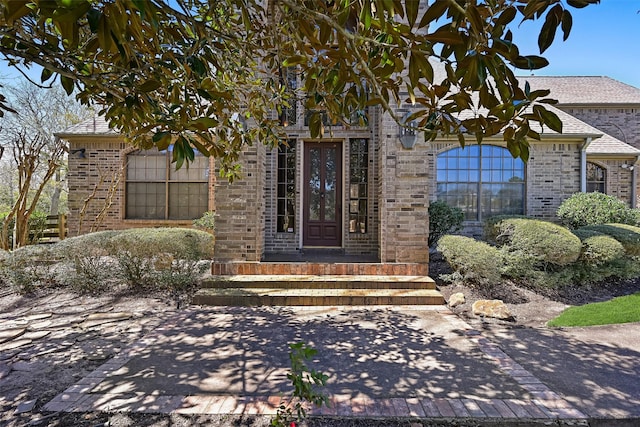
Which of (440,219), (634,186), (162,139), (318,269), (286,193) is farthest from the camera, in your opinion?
(634,186)

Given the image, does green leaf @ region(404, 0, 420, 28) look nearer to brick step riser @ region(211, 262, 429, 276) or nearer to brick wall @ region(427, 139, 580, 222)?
brick step riser @ region(211, 262, 429, 276)

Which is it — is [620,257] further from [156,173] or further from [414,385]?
[156,173]

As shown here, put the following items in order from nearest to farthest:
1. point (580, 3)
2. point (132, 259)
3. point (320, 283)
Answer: point (580, 3), point (320, 283), point (132, 259)

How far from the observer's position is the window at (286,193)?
8031mm

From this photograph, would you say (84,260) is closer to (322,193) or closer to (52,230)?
(322,193)

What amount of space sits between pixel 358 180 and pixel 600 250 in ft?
15.5

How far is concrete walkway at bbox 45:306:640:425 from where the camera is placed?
240 centimetres

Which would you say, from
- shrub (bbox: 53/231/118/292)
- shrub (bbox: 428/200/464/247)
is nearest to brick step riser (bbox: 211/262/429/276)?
shrub (bbox: 53/231/118/292)

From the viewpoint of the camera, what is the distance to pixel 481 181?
31.4ft

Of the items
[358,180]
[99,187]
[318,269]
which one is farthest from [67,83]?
[99,187]

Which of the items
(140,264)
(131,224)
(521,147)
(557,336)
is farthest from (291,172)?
(521,147)

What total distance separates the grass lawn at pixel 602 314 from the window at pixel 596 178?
20.5 feet

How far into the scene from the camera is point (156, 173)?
995 centimetres

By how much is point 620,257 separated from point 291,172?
670 cm
